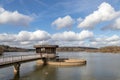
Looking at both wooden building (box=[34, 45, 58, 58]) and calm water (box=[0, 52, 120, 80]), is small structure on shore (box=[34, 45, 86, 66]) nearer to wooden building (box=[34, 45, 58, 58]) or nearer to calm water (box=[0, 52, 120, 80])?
wooden building (box=[34, 45, 58, 58])

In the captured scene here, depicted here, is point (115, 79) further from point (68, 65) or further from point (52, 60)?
point (52, 60)

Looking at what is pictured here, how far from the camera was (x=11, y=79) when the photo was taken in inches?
1134

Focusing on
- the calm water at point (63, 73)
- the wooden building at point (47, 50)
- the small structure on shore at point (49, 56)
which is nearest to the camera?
the calm water at point (63, 73)

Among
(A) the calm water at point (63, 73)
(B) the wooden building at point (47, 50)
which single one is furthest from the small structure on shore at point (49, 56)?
(A) the calm water at point (63, 73)

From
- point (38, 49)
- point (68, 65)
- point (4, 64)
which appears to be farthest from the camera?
point (38, 49)

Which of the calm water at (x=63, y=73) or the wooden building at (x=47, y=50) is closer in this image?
the calm water at (x=63, y=73)

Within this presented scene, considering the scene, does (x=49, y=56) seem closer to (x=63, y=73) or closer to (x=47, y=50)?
(x=47, y=50)

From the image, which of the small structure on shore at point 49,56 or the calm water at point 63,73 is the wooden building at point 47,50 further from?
the calm water at point 63,73

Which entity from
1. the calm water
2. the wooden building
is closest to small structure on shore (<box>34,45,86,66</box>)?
the wooden building

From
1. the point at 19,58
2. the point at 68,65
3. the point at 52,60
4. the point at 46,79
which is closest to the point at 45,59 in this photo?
the point at 52,60

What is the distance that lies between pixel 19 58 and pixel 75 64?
1866 cm

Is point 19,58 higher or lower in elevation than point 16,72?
higher

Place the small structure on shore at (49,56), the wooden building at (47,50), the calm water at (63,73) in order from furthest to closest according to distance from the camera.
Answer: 1. the wooden building at (47,50)
2. the small structure on shore at (49,56)
3. the calm water at (63,73)

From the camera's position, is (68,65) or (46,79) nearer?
(46,79)
